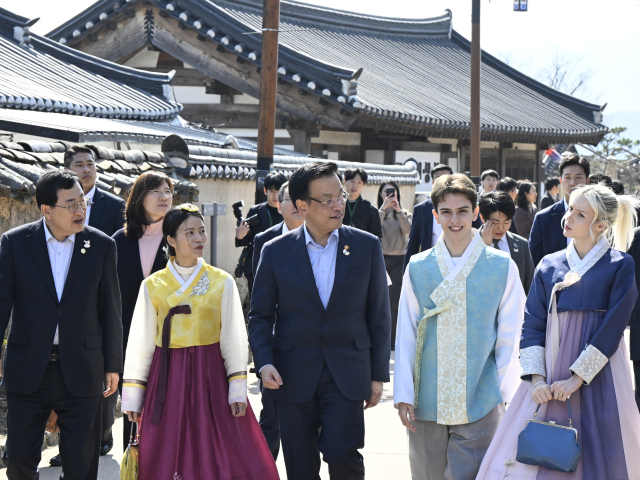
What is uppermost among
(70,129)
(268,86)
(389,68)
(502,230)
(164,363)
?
(389,68)

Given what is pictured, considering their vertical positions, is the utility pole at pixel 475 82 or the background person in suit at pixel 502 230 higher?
the utility pole at pixel 475 82

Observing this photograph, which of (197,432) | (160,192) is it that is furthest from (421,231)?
(197,432)

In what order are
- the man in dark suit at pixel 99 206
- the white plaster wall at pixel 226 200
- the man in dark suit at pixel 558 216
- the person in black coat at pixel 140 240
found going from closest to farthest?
the person in black coat at pixel 140 240 → the man in dark suit at pixel 99 206 → the man in dark suit at pixel 558 216 → the white plaster wall at pixel 226 200

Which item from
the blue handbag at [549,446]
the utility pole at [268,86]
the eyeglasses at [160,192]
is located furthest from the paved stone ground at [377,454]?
the utility pole at [268,86]

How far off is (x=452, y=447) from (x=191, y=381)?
4.45ft

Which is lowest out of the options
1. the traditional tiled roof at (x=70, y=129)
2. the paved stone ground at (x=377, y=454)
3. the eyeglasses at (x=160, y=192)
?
the paved stone ground at (x=377, y=454)

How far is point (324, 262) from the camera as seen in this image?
4.11m

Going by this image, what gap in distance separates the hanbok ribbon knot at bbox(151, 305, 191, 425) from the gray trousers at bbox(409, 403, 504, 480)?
4.16 ft

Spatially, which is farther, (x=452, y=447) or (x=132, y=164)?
(x=132, y=164)

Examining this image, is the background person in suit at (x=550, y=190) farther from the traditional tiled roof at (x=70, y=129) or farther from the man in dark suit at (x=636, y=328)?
the man in dark suit at (x=636, y=328)

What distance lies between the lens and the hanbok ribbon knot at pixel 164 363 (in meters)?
4.17

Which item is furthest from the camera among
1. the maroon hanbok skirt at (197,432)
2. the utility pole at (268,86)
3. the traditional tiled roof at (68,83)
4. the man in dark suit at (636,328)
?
the traditional tiled roof at (68,83)

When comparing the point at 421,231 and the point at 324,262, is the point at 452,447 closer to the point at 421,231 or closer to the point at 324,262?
the point at 324,262

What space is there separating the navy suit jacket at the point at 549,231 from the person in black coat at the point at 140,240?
2.95 m
